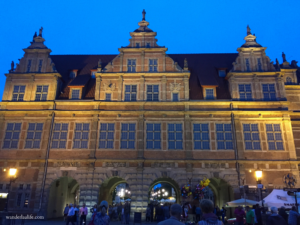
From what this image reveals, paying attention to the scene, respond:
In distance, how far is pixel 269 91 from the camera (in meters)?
26.8

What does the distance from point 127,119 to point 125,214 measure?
894 cm

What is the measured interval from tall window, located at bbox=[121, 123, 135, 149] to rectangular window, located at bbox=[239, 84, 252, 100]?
1171 centimetres

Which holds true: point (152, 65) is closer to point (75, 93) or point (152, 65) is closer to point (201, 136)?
point (75, 93)

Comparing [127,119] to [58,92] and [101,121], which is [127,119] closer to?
[101,121]

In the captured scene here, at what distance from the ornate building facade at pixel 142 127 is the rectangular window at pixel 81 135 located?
10cm

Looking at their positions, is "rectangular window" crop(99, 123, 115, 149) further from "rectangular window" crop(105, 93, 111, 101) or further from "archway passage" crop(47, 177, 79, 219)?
"archway passage" crop(47, 177, 79, 219)

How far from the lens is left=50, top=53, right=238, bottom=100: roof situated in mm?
27812

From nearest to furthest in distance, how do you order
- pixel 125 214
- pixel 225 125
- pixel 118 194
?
pixel 125 214, pixel 225 125, pixel 118 194

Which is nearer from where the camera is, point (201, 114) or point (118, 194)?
point (201, 114)

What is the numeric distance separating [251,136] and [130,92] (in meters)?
12.8

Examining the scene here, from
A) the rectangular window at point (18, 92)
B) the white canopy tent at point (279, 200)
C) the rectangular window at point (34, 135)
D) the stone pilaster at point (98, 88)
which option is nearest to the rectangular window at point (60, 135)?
the rectangular window at point (34, 135)

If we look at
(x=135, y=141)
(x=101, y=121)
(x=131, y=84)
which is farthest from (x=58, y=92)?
(x=135, y=141)

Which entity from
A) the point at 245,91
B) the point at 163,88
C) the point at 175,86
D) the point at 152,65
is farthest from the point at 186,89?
the point at 245,91

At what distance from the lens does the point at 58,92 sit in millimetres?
28141
